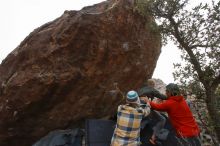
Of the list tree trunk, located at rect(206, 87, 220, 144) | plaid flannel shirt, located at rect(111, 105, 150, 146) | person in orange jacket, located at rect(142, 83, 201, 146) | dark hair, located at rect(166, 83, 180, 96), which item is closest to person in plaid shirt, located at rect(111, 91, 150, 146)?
plaid flannel shirt, located at rect(111, 105, 150, 146)

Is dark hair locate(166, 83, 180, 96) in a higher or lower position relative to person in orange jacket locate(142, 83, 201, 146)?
higher

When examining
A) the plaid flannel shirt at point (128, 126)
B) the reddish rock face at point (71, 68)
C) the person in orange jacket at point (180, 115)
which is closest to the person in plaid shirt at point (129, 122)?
the plaid flannel shirt at point (128, 126)

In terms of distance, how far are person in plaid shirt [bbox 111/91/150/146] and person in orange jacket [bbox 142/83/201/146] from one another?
1.83 feet

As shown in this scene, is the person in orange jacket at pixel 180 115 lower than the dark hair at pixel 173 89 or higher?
lower

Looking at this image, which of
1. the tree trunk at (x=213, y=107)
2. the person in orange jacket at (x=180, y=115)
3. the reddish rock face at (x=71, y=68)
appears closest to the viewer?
the person in orange jacket at (x=180, y=115)

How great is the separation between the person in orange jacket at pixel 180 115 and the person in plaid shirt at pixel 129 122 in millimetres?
557

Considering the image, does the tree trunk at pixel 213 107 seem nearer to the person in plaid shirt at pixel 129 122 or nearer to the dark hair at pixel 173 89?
the dark hair at pixel 173 89

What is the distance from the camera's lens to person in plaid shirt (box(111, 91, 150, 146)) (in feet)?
26.4

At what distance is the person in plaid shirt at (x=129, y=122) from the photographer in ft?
26.4

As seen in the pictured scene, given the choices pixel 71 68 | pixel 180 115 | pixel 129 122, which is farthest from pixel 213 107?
pixel 71 68

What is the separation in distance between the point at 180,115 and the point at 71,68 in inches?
123

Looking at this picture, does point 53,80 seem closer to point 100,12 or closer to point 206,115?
point 100,12

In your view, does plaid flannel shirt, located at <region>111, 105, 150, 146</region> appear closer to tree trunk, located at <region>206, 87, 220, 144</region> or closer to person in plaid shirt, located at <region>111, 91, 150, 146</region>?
person in plaid shirt, located at <region>111, 91, 150, 146</region>

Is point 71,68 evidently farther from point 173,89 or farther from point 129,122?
point 173,89
